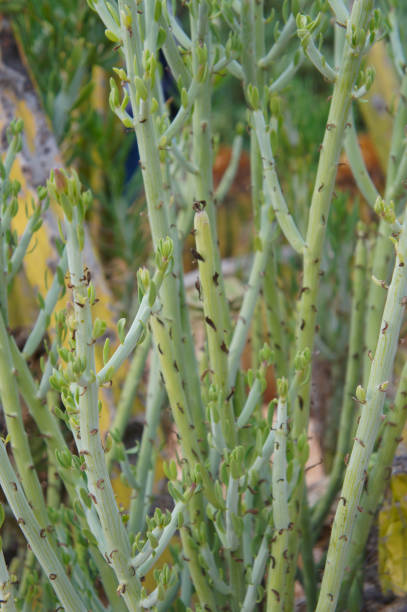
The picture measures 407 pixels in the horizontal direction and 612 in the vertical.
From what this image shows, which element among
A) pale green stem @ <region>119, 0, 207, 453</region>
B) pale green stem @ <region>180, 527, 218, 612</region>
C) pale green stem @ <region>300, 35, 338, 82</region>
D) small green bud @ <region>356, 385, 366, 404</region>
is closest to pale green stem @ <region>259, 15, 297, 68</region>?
pale green stem @ <region>300, 35, 338, 82</region>

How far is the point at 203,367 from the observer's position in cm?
86

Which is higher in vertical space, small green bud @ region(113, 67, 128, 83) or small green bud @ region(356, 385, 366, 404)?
small green bud @ region(113, 67, 128, 83)

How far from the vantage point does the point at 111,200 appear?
1982 mm

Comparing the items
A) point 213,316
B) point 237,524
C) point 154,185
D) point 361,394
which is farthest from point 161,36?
point 237,524

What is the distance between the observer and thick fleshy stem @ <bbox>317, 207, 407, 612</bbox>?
0.52 meters

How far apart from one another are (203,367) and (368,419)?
0.35 meters

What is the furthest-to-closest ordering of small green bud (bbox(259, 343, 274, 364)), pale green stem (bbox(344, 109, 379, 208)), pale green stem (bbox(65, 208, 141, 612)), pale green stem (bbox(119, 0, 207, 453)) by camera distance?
pale green stem (bbox(344, 109, 379, 208))
small green bud (bbox(259, 343, 274, 364))
pale green stem (bbox(119, 0, 207, 453))
pale green stem (bbox(65, 208, 141, 612))

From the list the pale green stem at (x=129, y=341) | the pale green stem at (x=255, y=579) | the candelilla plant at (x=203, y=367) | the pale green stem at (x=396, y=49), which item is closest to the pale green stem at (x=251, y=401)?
the candelilla plant at (x=203, y=367)

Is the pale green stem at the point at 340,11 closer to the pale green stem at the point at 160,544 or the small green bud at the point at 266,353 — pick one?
the small green bud at the point at 266,353

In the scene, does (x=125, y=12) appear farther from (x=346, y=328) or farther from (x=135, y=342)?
(x=346, y=328)

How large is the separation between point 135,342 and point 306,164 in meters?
1.29

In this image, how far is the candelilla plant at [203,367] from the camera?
0.53 meters

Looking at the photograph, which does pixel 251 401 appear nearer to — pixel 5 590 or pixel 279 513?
pixel 279 513

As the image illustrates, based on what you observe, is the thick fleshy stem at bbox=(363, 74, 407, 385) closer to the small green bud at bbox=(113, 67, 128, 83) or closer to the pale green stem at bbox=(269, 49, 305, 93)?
the pale green stem at bbox=(269, 49, 305, 93)
